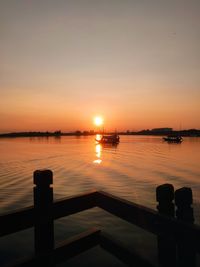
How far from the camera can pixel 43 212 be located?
3.61 m

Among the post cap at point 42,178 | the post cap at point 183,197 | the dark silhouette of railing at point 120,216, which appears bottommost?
the dark silhouette of railing at point 120,216

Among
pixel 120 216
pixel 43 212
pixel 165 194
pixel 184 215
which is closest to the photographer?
pixel 184 215

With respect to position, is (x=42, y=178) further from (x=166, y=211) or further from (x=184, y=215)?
(x=184, y=215)

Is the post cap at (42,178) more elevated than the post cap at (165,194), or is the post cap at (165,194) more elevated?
the post cap at (42,178)

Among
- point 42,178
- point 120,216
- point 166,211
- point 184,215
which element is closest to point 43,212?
point 42,178

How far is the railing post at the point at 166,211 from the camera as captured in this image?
3.38 m

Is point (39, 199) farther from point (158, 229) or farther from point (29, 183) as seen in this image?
point (29, 183)

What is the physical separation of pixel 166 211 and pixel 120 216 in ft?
2.72

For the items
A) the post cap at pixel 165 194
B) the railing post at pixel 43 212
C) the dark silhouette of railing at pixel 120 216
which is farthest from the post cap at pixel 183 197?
the railing post at pixel 43 212

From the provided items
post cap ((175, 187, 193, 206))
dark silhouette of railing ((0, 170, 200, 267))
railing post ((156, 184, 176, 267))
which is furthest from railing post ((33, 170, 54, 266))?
post cap ((175, 187, 193, 206))

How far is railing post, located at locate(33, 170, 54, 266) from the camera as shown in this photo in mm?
3591

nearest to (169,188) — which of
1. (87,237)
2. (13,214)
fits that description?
(87,237)

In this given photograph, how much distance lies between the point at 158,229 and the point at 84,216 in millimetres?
11236

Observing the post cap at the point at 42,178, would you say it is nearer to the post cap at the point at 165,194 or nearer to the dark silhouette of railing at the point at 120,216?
the dark silhouette of railing at the point at 120,216
